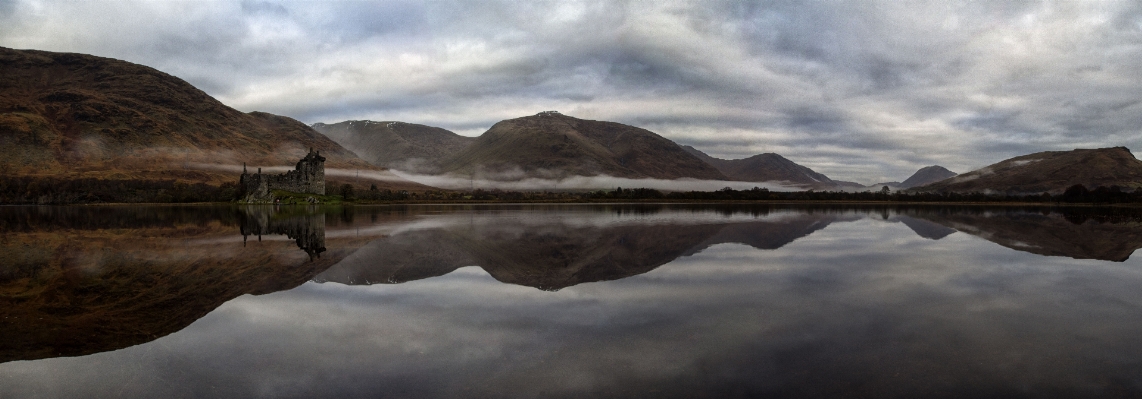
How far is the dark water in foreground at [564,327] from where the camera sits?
7305 millimetres

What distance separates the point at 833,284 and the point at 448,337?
11484 mm

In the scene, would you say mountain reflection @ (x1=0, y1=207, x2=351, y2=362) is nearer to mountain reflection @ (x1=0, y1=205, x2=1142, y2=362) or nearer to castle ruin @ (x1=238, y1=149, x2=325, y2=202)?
mountain reflection @ (x1=0, y1=205, x2=1142, y2=362)

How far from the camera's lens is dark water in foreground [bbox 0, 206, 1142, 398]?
288 inches

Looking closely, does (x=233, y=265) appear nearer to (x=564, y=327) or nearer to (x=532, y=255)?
(x=532, y=255)

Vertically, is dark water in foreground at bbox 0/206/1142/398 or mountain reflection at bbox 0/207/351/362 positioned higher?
dark water in foreground at bbox 0/206/1142/398

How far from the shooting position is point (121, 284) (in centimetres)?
1490

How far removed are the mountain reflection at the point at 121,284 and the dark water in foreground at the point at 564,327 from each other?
0.09 m

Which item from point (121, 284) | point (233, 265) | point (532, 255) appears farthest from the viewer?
point (532, 255)

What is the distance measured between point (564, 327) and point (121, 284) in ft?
43.3

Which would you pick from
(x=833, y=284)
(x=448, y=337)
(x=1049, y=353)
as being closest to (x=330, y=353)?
(x=448, y=337)

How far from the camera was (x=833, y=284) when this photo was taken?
1552 centimetres

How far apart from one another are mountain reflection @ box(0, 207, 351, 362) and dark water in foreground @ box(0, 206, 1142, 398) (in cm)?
9

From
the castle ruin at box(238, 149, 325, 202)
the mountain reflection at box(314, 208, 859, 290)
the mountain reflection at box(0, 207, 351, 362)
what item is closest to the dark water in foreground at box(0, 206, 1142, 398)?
the mountain reflection at box(0, 207, 351, 362)

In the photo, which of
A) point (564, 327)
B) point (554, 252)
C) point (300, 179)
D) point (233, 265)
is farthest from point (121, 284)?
point (300, 179)
